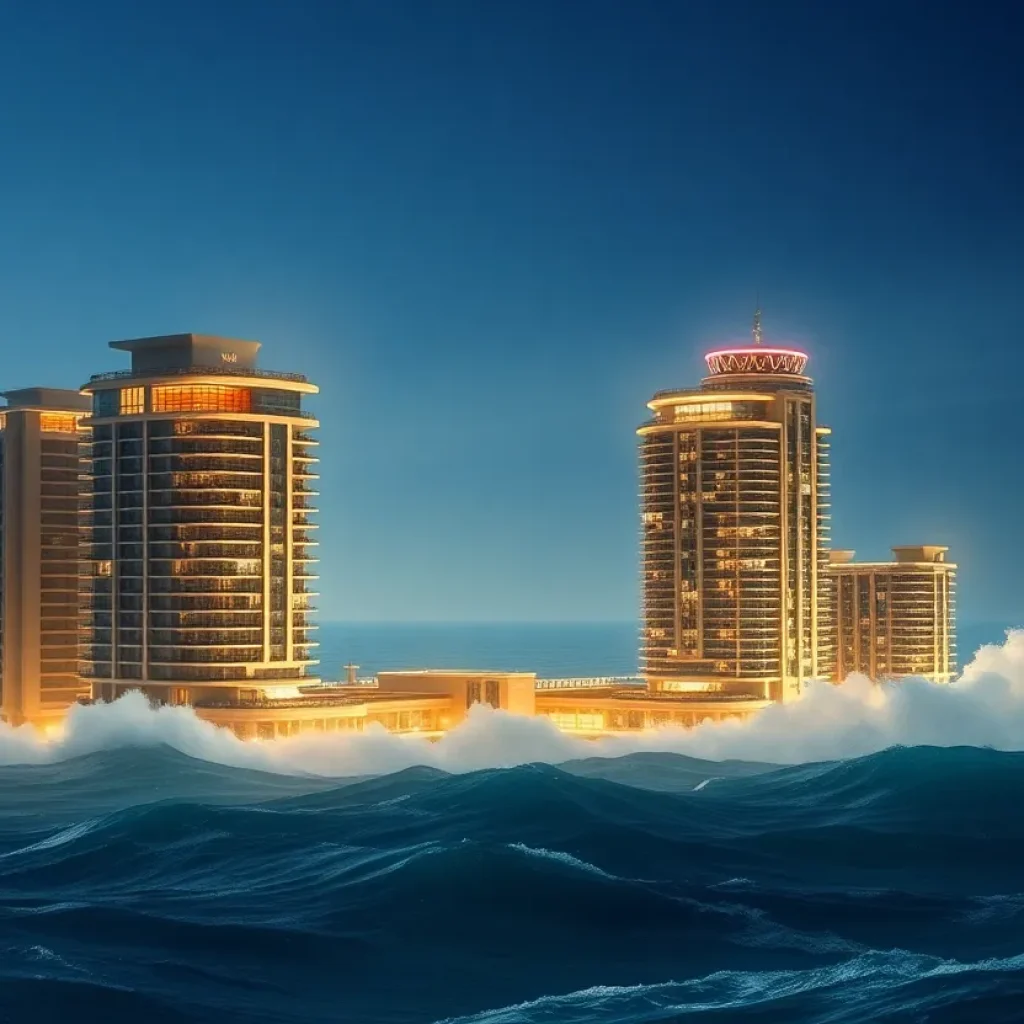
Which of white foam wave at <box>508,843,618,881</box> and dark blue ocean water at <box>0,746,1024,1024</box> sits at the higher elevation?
white foam wave at <box>508,843,618,881</box>

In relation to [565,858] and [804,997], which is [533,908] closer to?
[565,858]

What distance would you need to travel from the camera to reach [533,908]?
287 feet

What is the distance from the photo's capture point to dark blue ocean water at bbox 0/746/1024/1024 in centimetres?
7100

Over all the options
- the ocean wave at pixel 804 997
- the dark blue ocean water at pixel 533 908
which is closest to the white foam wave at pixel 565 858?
the dark blue ocean water at pixel 533 908

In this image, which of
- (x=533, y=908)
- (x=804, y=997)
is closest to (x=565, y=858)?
(x=533, y=908)

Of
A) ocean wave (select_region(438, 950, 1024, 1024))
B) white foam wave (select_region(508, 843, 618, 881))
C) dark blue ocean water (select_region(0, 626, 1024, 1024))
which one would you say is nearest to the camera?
ocean wave (select_region(438, 950, 1024, 1024))

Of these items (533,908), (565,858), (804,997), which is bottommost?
(804,997)

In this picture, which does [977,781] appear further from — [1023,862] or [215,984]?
[215,984]

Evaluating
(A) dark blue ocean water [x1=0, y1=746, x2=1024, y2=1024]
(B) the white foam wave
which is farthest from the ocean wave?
(B) the white foam wave

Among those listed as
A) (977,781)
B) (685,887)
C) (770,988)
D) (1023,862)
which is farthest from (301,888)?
(977,781)

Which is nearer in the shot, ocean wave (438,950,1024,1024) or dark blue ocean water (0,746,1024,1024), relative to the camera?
ocean wave (438,950,1024,1024)

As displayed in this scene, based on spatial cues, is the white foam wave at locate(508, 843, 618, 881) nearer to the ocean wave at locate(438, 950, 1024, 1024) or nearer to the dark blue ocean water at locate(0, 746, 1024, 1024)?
the dark blue ocean water at locate(0, 746, 1024, 1024)

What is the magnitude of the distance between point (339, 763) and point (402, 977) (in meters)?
124

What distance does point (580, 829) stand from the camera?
372 feet
